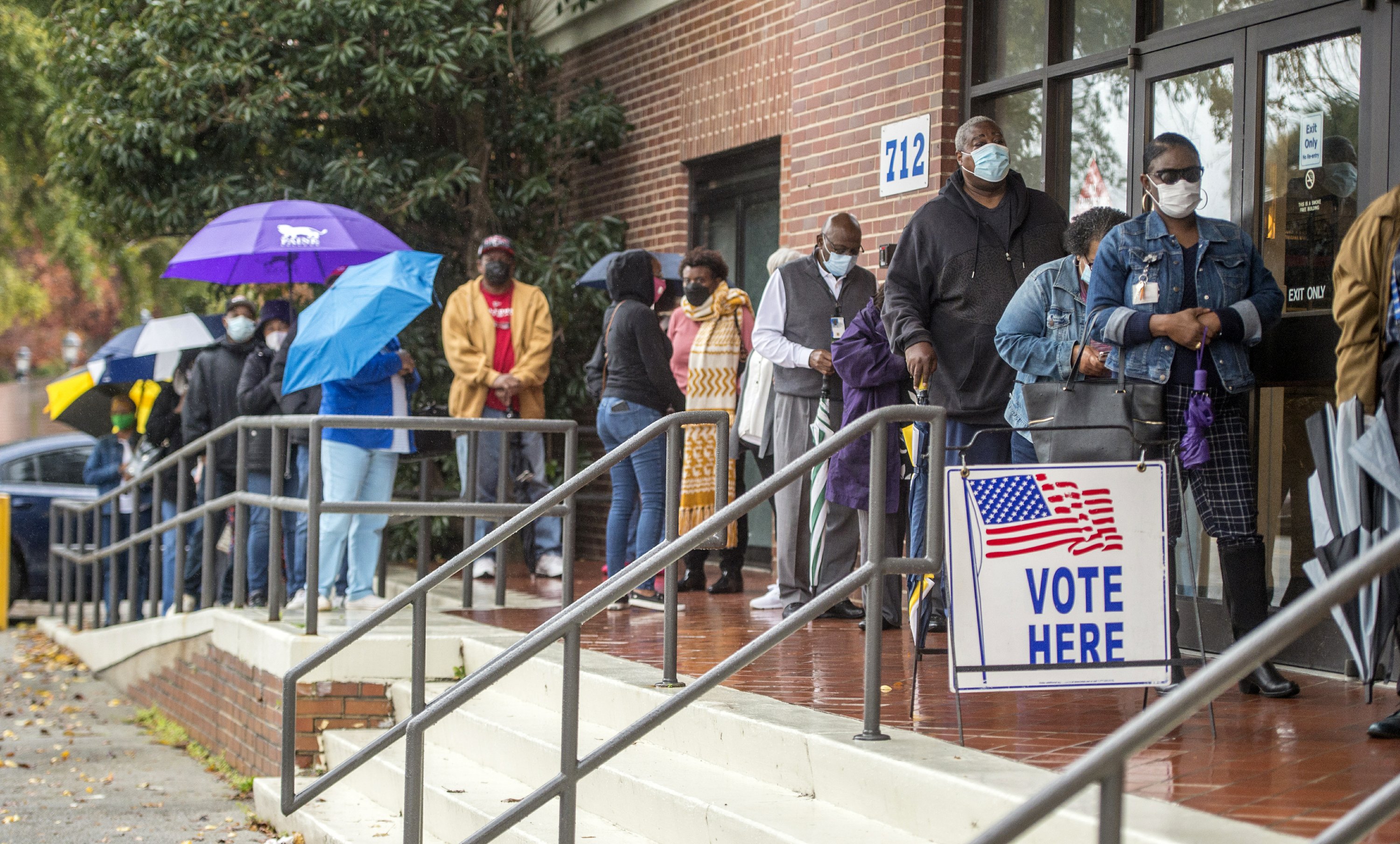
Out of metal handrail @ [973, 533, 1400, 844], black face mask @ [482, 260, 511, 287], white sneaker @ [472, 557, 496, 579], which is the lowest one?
white sneaker @ [472, 557, 496, 579]

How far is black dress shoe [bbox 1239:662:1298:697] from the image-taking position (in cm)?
513

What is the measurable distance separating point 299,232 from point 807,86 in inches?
125

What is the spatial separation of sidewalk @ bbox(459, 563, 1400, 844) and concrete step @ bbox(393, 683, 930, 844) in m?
0.44

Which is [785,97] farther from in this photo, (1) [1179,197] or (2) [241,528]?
(1) [1179,197]

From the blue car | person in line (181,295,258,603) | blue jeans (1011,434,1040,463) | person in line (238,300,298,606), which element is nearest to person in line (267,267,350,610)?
person in line (238,300,298,606)

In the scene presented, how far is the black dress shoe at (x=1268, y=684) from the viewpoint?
513 cm

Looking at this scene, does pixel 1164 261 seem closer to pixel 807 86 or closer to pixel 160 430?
pixel 807 86

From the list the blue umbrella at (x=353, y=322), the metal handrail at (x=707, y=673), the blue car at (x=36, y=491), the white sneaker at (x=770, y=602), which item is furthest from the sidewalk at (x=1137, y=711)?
the blue car at (x=36, y=491)

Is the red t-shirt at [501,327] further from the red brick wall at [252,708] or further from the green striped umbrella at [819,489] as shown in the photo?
the green striped umbrella at [819,489]

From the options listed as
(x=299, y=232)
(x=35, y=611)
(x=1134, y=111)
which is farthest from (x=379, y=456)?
(x=35, y=611)

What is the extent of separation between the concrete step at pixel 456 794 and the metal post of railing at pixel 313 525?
572mm

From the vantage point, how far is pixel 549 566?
10.2 m

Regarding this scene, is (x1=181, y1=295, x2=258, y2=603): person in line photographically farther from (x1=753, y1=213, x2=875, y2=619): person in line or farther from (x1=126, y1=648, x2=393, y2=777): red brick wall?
(x1=753, y1=213, x2=875, y2=619): person in line

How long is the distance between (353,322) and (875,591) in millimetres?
4097
